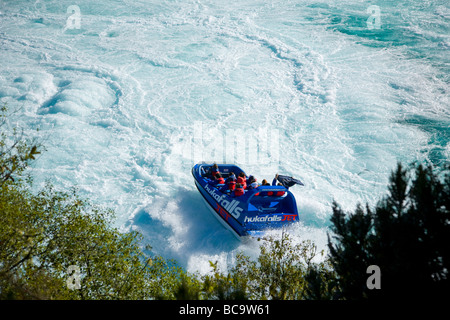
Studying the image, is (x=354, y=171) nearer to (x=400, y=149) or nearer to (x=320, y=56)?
(x=400, y=149)

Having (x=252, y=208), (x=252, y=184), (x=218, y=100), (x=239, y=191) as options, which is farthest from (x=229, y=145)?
(x=239, y=191)

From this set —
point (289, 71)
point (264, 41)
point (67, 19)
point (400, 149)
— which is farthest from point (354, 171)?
point (67, 19)

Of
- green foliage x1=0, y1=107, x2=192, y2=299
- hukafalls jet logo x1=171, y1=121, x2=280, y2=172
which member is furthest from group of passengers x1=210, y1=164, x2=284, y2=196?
hukafalls jet logo x1=171, y1=121, x2=280, y2=172

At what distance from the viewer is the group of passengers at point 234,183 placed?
43.8 ft

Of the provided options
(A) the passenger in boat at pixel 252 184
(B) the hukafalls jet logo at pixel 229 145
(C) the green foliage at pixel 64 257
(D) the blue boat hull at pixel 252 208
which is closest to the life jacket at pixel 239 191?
(D) the blue boat hull at pixel 252 208

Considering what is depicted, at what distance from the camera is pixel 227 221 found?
13406mm

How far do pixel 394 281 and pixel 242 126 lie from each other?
17026mm

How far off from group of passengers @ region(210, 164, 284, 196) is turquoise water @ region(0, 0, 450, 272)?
1.47 meters

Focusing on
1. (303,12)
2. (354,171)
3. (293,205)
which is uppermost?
(303,12)

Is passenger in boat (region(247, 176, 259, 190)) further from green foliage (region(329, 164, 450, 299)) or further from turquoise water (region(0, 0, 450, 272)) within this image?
green foliage (region(329, 164, 450, 299))

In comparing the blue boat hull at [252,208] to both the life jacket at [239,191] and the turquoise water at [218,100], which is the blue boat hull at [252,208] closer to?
the life jacket at [239,191]

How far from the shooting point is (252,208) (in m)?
13.7

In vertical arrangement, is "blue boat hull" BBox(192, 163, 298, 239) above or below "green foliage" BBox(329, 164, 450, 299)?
below

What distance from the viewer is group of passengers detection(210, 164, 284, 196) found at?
43.8 ft
